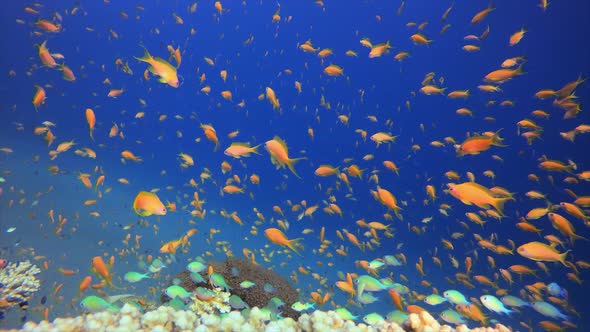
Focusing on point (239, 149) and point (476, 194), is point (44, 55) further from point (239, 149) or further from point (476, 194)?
point (476, 194)

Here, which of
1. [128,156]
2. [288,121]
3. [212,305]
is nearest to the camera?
[212,305]

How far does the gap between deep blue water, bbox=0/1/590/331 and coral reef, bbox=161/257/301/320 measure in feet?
29.7

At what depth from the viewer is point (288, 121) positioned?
35938 mm

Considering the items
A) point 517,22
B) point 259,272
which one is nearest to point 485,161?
point 517,22

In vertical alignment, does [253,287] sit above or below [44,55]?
below

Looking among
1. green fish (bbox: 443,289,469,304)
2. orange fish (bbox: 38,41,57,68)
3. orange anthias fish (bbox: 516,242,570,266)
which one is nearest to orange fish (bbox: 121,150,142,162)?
orange fish (bbox: 38,41,57,68)

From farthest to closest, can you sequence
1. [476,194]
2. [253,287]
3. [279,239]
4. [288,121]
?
[288,121], [253,287], [279,239], [476,194]

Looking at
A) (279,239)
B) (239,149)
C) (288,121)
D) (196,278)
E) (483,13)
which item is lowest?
(196,278)

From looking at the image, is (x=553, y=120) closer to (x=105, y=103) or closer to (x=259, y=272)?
(x=259, y=272)

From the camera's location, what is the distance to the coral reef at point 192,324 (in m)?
2.74

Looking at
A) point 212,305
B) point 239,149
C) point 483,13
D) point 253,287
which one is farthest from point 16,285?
point 483,13

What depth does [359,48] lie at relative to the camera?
95.0 ft

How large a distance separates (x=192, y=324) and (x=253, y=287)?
A: 3369 millimetres

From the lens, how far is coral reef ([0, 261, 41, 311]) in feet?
18.0
